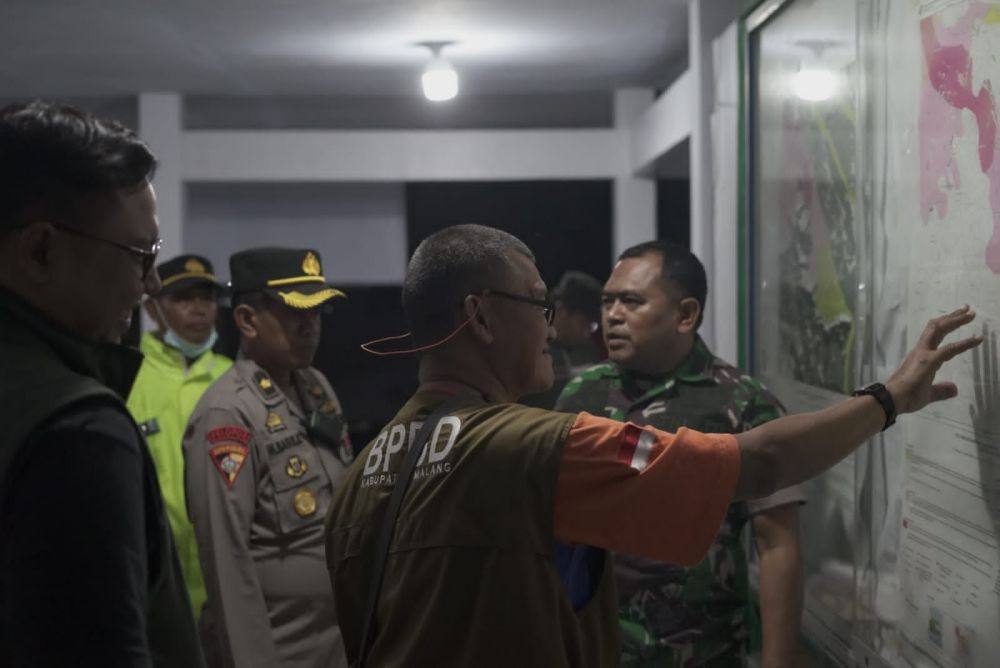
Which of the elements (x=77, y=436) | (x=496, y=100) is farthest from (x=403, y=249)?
(x=77, y=436)

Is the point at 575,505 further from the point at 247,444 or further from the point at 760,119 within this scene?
the point at 760,119

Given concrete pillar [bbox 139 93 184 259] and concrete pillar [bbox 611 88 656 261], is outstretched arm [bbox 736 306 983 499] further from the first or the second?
concrete pillar [bbox 139 93 184 259]

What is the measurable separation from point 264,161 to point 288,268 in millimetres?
2964

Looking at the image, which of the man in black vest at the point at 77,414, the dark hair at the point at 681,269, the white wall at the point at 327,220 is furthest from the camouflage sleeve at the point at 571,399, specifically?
the white wall at the point at 327,220

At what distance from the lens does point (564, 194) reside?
229 inches

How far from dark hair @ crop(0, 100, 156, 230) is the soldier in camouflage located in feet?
4.29

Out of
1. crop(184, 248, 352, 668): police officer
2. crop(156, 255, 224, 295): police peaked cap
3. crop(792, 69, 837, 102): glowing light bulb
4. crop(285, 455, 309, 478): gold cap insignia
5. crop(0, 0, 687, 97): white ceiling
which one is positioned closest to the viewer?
crop(792, 69, 837, 102): glowing light bulb

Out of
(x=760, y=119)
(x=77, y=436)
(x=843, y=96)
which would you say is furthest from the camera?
(x=760, y=119)

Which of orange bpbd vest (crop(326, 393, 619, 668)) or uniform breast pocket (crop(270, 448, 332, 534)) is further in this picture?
uniform breast pocket (crop(270, 448, 332, 534))

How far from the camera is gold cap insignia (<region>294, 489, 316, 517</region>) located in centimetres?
241

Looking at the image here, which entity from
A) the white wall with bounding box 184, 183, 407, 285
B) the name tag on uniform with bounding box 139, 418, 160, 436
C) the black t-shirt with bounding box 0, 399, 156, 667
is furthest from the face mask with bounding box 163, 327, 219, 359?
the black t-shirt with bounding box 0, 399, 156, 667

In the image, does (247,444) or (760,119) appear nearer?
(247,444)

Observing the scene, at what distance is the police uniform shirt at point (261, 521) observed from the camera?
2.32 metres

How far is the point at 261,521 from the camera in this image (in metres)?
2.41
